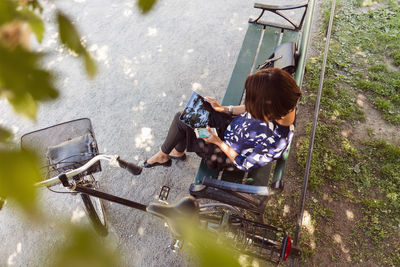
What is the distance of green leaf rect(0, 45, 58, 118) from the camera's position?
620 mm

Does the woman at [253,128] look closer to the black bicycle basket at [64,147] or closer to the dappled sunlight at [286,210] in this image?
the black bicycle basket at [64,147]

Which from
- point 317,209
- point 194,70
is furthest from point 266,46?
point 317,209

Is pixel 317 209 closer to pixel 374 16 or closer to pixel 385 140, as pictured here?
pixel 385 140

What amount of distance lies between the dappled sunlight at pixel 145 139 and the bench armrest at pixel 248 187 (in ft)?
4.99

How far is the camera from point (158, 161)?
3.12m

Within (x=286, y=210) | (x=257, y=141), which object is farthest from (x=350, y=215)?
(x=257, y=141)

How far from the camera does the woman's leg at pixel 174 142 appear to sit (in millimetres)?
2742

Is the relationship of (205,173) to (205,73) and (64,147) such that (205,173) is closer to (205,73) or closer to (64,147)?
(64,147)

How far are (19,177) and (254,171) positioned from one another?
212 cm

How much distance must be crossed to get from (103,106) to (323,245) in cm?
313

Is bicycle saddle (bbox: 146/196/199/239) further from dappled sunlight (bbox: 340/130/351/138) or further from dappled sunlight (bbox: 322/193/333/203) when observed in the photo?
dappled sunlight (bbox: 340/130/351/138)

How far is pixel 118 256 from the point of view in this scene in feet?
1.89

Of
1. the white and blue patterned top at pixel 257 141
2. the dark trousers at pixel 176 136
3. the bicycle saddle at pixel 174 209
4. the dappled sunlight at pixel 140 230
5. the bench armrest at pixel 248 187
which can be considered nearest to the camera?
the bicycle saddle at pixel 174 209

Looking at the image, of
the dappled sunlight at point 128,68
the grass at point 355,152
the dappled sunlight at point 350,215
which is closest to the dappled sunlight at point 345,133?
the grass at point 355,152
